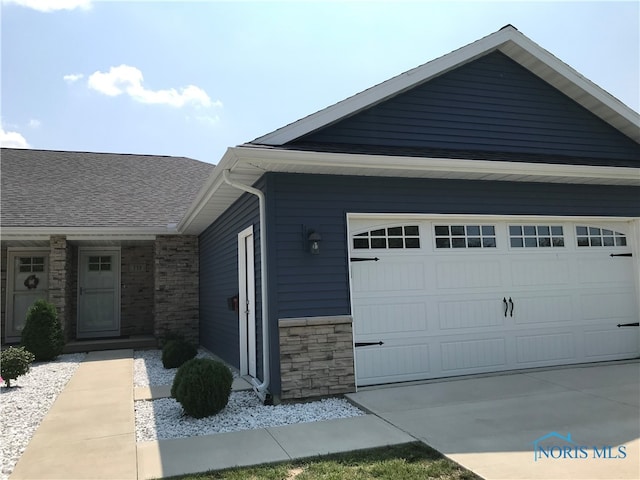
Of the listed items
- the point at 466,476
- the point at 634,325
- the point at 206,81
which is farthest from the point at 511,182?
the point at 206,81

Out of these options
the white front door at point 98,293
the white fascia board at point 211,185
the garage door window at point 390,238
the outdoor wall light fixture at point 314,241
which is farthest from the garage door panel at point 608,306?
the white front door at point 98,293

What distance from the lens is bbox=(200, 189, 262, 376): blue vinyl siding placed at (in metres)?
6.38

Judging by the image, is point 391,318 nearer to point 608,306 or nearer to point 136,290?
point 608,306

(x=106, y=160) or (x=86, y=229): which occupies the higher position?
(x=106, y=160)

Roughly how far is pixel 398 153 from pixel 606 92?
402 centimetres

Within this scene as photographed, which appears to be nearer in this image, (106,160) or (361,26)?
(361,26)

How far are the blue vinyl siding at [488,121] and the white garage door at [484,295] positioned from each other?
1199mm

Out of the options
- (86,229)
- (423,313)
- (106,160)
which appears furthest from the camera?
(106,160)

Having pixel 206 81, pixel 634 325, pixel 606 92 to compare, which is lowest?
pixel 634 325

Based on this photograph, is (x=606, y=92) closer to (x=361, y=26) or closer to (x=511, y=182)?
(x=511, y=182)

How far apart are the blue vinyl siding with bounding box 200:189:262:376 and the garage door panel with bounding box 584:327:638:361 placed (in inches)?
199

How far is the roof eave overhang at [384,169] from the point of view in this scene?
17.7ft

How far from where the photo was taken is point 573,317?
7191 millimetres

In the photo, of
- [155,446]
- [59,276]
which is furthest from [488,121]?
[59,276]
